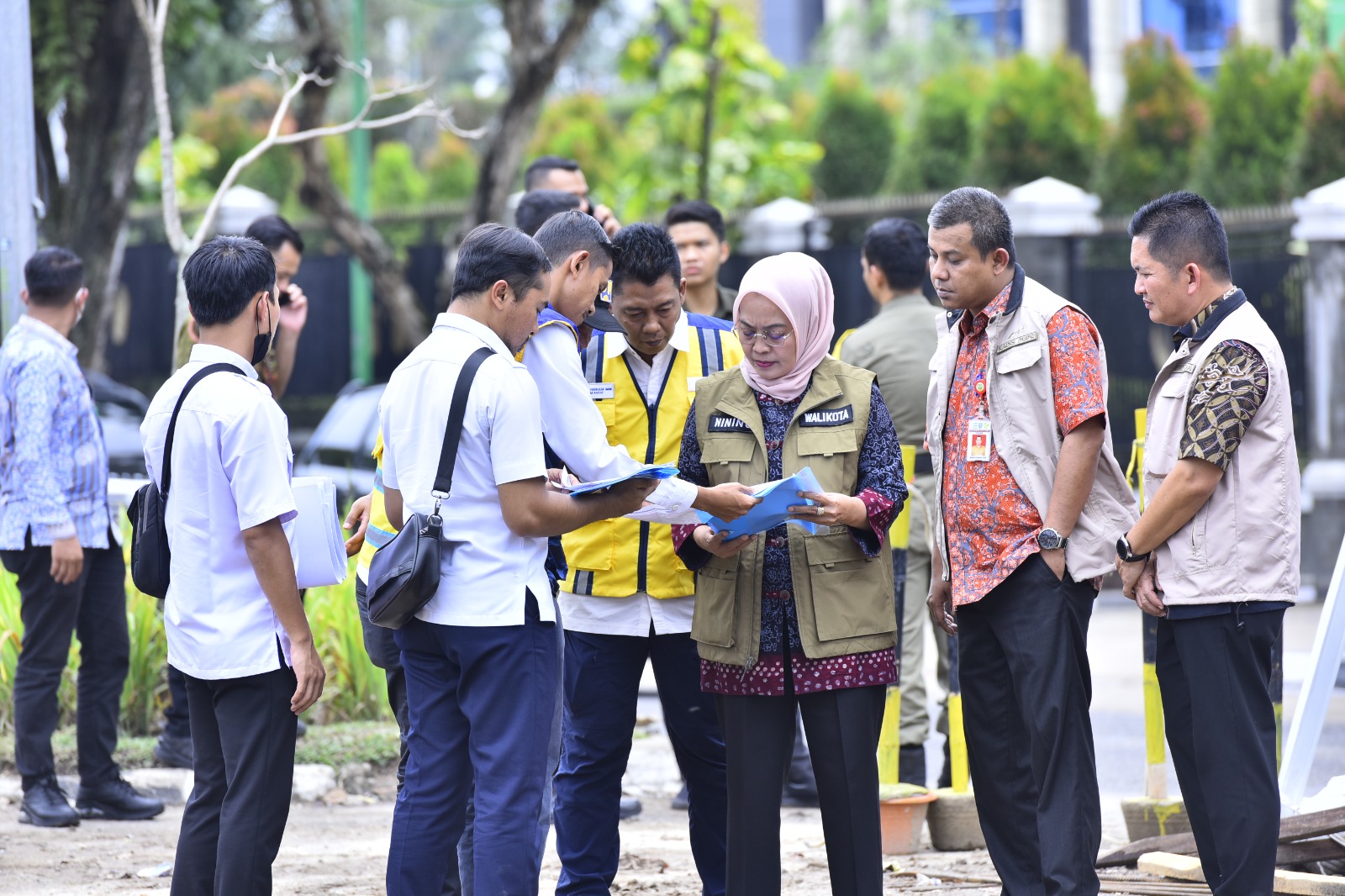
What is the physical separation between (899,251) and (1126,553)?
2399 mm

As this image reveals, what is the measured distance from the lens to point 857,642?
3.95 m

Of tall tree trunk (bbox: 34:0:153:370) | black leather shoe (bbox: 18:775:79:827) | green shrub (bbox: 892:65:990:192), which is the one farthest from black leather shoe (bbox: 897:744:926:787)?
green shrub (bbox: 892:65:990:192)

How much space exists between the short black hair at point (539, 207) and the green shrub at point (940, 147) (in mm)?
12206

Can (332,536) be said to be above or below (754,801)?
above

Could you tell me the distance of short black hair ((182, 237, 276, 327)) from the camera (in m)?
3.95

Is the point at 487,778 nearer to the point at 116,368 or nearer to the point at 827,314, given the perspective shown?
the point at 827,314

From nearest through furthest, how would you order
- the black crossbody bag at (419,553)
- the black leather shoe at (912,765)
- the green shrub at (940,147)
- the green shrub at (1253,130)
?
the black crossbody bag at (419,553)
the black leather shoe at (912,765)
the green shrub at (1253,130)
the green shrub at (940,147)

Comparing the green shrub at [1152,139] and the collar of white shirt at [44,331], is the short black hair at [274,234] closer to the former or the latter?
the collar of white shirt at [44,331]

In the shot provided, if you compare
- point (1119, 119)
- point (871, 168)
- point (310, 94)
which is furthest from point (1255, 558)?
point (871, 168)

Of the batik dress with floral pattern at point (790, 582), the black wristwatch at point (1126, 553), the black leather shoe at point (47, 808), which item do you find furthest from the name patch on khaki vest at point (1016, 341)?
the black leather shoe at point (47, 808)

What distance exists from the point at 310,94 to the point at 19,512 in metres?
7.39

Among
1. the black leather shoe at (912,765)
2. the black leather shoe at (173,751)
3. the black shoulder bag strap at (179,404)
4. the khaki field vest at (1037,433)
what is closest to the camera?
the black shoulder bag strap at (179,404)

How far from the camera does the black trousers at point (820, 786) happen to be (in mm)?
3975

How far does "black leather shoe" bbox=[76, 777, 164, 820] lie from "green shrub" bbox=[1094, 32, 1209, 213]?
42.6 ft
